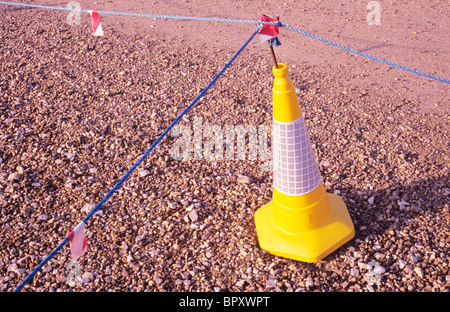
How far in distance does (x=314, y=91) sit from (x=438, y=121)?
1154 mm

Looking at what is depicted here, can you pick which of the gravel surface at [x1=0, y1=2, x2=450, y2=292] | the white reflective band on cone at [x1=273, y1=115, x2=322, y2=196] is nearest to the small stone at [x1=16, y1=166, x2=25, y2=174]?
the gravel surface at [x1=0, y1=2, x2=450, y2=292]


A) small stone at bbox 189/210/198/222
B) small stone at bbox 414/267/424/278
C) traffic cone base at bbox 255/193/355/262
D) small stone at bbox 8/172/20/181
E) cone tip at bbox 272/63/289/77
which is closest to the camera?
cone tip at bbox 272/63/289/77

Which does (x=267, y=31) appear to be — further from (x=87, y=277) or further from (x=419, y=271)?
(x=87, y=277)

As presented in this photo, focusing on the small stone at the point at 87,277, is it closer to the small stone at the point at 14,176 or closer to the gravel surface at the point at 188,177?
the gravel surface at the point at 188,177

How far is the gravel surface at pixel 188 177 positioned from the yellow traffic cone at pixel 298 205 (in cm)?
9

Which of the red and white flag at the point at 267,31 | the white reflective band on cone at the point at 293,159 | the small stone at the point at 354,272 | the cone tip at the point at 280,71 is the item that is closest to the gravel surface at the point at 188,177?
the small stone at the point at 354,272

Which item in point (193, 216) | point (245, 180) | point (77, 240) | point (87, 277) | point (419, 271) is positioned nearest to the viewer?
point (77, 240)

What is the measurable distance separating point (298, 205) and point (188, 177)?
1.01 metres

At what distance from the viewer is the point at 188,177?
3338mm

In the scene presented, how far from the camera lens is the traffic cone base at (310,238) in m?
2.60

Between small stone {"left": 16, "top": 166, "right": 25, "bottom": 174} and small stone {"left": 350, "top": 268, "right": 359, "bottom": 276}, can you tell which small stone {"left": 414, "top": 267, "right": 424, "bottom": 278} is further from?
small stone {"left": 16, "top": 166, "right": 25, "bottom": 174}

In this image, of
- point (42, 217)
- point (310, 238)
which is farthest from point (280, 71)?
point (42, 217)

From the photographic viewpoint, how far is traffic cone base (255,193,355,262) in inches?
102
